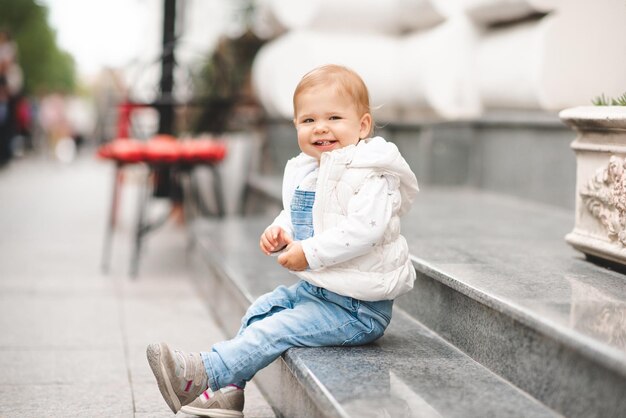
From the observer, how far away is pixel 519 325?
242 cm

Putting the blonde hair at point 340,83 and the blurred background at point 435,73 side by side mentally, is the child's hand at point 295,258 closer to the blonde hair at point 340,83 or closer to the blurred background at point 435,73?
the blonde hair at point 340,83

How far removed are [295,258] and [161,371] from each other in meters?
0.54

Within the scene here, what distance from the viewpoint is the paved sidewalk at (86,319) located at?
10.4ft

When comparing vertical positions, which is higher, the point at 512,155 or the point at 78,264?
the point at 512,155

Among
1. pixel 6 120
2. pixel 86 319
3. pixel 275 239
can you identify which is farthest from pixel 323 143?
pixel 6 120

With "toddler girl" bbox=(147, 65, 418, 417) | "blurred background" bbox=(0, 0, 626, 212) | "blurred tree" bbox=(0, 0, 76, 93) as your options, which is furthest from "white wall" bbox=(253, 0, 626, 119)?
"blurred tree" bbox=(0, 0, 76, 93)

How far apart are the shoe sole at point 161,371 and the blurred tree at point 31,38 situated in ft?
81.9

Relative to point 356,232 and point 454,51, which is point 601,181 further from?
point 454,51

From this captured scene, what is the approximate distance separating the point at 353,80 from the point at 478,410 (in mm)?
1099

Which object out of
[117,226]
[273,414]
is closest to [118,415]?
[273,414]

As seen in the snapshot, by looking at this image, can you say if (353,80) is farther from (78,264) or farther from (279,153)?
(279,153)

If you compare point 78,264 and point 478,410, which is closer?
point 478,410

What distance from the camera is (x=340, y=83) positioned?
8.90ft

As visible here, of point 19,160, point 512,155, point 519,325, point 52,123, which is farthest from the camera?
point 52,123
